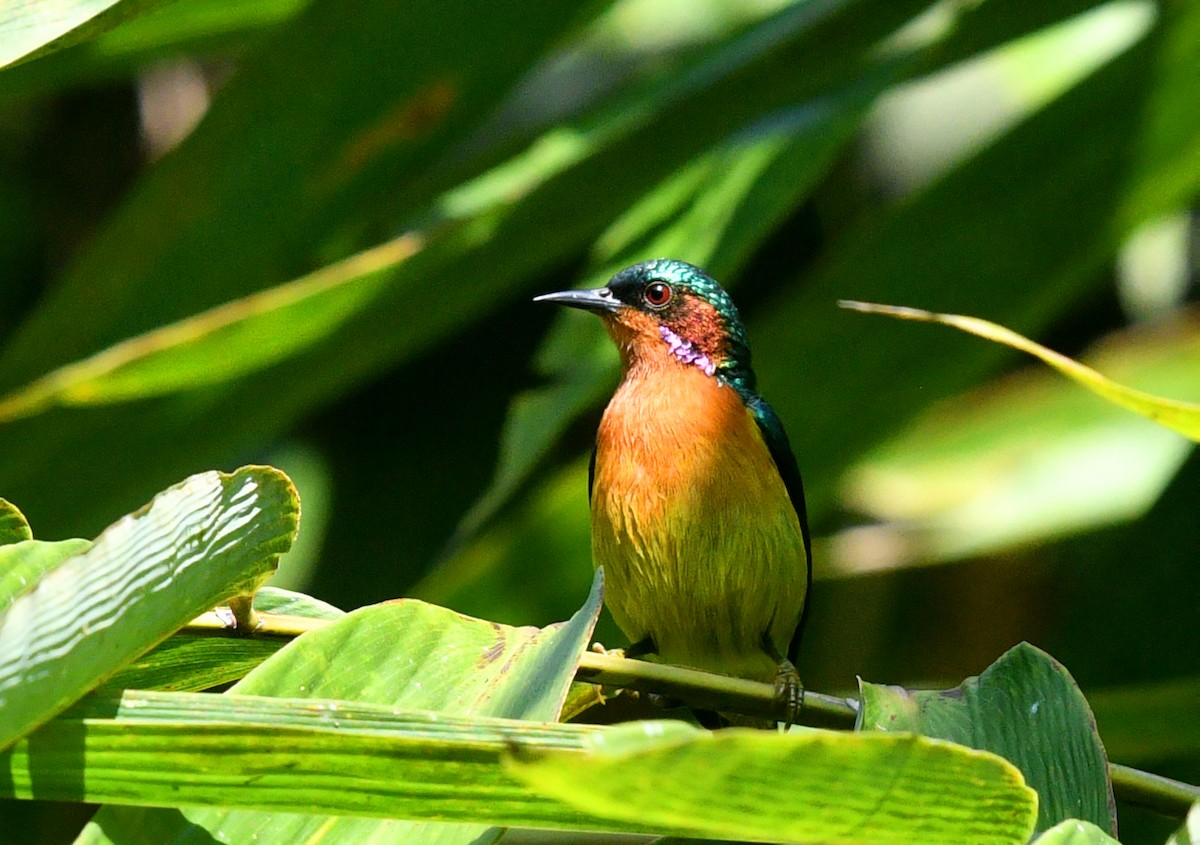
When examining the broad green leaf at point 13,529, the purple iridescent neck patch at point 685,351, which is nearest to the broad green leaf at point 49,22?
the broad green leaf at point 13,529

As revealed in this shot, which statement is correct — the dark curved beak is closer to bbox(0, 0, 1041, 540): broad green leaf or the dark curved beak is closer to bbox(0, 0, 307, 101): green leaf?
bbox(0, 0, 1041, 540): broad green leaf

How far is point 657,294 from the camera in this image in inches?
155

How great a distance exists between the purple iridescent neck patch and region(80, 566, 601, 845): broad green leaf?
2248mm

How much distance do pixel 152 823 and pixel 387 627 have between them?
30 centimetres

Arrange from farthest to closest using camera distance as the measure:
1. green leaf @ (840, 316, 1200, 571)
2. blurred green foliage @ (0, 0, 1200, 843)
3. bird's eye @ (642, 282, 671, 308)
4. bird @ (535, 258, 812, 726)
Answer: green leaf @ (840, 316, 1200, 571)
bird's eye @ (642, 282, 671, 308)
blurred green foliage @ (0, 0, 1200, 843)
bird @ (535, 258, 812, 726)

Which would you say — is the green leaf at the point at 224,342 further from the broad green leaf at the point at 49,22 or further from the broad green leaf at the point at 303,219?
the broad green leaf at the point at 49,22

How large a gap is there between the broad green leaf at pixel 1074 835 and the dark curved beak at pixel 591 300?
2.56 metres

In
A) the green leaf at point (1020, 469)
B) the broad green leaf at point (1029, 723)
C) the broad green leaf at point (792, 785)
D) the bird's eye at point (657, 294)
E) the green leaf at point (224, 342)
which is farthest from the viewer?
the green leaf at point (1020, 469)

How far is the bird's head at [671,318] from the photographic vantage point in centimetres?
388

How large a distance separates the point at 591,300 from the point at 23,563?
248 cm

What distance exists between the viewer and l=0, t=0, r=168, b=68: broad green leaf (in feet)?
5.77

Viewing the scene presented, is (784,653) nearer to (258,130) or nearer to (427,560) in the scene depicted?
(258,130)

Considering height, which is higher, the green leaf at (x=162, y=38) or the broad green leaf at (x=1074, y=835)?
the green leaf at (x=162, y=38)

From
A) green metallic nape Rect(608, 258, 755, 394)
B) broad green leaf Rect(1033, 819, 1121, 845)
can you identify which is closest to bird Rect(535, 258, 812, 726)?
green metallic nape Rect(608, 258, 755, 394)
